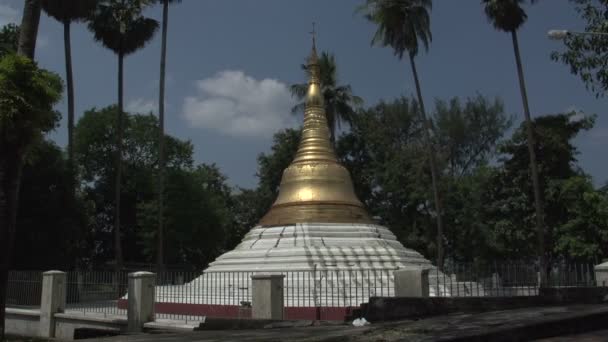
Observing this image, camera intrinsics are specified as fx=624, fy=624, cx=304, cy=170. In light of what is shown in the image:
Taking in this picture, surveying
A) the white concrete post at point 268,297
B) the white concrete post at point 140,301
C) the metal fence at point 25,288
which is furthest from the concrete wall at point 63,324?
the white concrete post at point 268,297

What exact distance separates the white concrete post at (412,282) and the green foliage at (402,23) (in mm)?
16444

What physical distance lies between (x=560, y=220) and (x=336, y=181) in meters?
14.3

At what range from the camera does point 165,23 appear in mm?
28641

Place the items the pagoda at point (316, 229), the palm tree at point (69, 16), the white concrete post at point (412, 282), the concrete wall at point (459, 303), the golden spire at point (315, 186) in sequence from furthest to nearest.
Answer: the palm tree at point (69, 16), the golden spire at point (315, 186), the pagoda at point (316, 229), the white concrete post at point (412, 282), the concrete wall at point (459, 303)

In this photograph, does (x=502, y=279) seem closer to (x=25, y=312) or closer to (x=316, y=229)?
(x=316, y=229)

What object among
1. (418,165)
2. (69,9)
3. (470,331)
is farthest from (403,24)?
(470,331)

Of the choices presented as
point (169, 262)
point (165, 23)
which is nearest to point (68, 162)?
point (165, 23)

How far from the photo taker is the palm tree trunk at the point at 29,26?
12.2 metres

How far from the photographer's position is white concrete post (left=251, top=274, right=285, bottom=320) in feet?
44.6

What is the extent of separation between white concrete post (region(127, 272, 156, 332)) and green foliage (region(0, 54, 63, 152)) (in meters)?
4.54

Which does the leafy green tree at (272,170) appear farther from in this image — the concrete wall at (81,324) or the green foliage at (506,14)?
the concrete wall at (81,324)

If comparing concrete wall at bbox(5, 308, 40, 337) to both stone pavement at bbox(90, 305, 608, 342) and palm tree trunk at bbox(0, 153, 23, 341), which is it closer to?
palm tree trunk at bbox(0, 153, 23, 341)

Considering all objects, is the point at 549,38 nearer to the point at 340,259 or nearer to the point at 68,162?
→ the point at 340,259

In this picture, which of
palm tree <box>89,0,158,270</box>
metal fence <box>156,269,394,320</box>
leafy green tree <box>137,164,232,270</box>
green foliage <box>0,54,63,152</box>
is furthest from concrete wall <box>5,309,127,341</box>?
leafy green tree <box>137,164,232,270</box>
